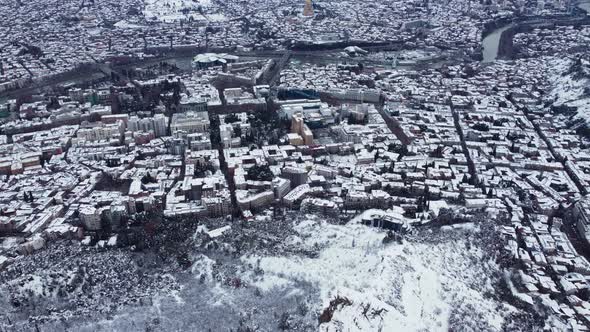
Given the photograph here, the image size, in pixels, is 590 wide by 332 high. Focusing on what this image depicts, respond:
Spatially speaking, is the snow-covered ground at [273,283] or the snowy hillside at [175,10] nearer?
the snow-covered ground at [273,283]

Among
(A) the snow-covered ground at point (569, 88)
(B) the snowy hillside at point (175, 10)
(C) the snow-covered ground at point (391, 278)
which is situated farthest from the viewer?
(B) the snowy hillside at point (175, 10)

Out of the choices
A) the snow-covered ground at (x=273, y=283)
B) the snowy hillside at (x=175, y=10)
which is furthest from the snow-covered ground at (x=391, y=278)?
the snowy hillside at (x=175, y=10)

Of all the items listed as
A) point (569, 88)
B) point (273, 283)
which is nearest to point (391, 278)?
point (273, 283)

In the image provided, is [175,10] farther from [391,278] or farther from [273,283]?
[391,278]

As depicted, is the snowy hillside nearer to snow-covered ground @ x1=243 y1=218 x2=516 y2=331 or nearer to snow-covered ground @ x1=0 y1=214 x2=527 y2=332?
snow-covered ground @ x1=0 y1=214 x2=527 y2=332

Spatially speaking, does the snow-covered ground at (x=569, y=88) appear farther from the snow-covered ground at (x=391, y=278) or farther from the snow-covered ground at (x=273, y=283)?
the snow-covered ground at (x=391, y=278)

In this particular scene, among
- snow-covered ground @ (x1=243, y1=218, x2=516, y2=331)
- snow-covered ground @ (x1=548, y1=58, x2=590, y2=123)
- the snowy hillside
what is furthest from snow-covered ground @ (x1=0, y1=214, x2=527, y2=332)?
the snowy hillside

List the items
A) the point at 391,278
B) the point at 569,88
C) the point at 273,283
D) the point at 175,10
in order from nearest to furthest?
the point at 391,278, the point at 273,283, the point at 569,88, the point at 175,10

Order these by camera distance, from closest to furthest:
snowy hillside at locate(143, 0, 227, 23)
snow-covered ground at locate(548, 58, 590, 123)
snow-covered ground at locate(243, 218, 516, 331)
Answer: snow-covered ground at locate(243, 218, 516, 331) → snow-covered ground at locate(548, 58, 590, 123) → snowy hillside at locate(143, 0, 227, 23)
